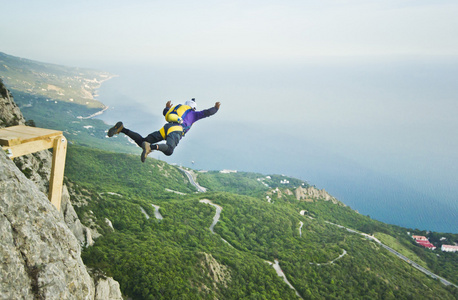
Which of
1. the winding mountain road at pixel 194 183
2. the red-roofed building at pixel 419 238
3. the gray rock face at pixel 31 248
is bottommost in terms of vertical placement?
the red-roofed building at pixel 419 238

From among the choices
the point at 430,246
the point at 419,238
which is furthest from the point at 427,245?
the point at 419,238

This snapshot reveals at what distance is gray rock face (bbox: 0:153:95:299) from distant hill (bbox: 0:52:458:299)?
7415 mm

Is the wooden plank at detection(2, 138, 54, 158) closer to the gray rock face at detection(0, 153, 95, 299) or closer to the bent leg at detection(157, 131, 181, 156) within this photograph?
the gray rock face at detection(0, 153, 95, 299)

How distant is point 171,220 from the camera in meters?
27.2

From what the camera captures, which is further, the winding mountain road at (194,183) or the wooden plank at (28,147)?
the winding mountain road at (194,183)

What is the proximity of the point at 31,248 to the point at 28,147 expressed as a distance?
1503 mm

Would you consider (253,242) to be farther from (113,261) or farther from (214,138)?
(214,138)

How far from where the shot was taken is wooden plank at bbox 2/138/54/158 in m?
3.63

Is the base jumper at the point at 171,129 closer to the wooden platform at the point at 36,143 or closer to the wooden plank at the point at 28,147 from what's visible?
the wooden platform at the point at 36,143

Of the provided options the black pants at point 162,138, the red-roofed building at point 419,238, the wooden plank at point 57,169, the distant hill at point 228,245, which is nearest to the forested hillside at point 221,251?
the distant hill at point 228,245

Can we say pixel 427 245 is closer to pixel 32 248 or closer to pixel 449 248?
pixel 449 248

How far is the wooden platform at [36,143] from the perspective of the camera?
142 inches

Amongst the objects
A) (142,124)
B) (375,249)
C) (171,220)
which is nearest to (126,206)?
(171,220)

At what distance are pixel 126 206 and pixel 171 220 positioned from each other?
14.2 feet
